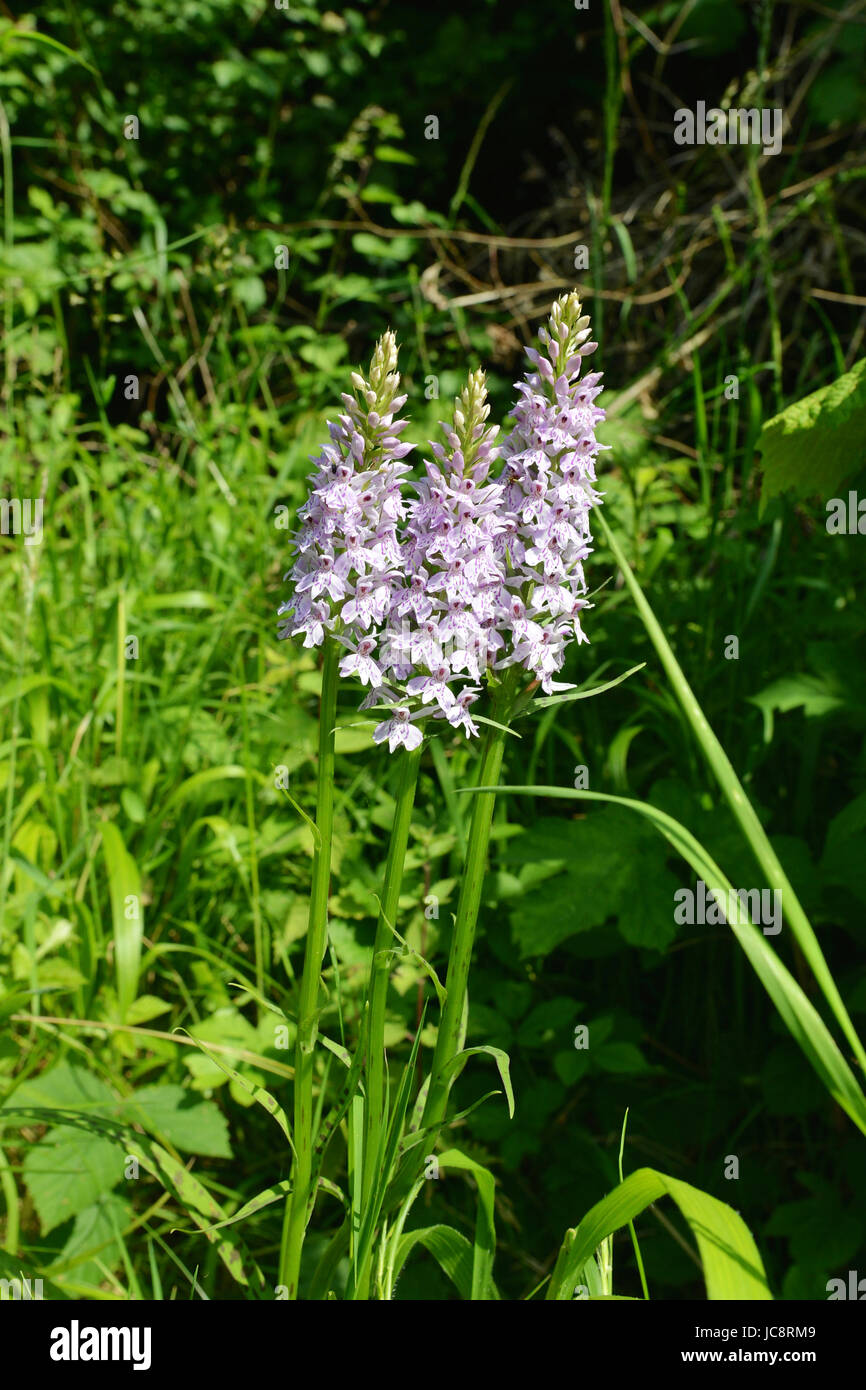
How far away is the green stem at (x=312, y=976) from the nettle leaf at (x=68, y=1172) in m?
0.61

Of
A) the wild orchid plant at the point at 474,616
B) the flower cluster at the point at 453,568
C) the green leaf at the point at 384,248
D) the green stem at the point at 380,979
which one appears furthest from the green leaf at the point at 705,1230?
the green leaf at the point at 384,248

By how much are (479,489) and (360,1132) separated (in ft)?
2.50

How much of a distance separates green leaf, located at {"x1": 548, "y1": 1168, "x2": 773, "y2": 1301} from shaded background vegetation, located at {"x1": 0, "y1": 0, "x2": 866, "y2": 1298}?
0.46 metres

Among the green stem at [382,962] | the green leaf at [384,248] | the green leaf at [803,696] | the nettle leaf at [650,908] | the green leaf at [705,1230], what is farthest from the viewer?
the green leaf at [384,248]

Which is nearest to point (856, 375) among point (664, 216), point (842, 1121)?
point (842, 1121)

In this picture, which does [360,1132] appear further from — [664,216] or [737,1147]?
[664,216]

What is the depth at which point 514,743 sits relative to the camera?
106 inches

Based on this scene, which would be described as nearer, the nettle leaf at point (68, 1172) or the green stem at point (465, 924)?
the green stem at point (465, 924)

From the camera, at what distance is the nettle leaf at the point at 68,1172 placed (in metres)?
1.82

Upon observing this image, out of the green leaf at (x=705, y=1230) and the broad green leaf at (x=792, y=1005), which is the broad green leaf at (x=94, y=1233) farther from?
the broad green leaf at (x=792, y=1005)

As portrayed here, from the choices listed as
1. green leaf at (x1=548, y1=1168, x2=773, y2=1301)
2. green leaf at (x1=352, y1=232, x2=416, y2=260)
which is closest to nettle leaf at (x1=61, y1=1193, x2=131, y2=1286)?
green leaf at (x1=548, y1=1168, x2=773, y2=1301)

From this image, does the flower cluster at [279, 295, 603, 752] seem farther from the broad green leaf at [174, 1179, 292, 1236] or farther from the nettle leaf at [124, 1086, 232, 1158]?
the nettle leaf at [124, 1086, 232, 1158]
